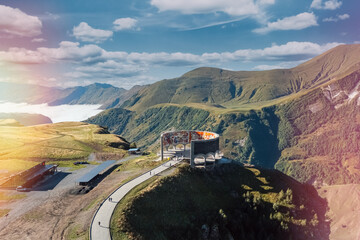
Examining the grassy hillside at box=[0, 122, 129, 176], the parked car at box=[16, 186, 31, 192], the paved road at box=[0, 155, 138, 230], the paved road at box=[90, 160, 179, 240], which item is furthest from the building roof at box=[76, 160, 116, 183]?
the grassy hillside at box=[0, 122, 129, 176]

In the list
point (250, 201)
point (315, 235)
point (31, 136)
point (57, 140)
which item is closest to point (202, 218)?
point (250, 201)

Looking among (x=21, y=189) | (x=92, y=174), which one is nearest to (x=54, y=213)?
(x=21, y=189)

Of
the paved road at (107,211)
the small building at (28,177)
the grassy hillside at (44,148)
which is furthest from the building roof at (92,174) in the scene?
the grassy hillside at (44,148)

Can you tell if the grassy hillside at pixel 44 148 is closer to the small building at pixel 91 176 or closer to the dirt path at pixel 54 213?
the small building at pixel 91 176

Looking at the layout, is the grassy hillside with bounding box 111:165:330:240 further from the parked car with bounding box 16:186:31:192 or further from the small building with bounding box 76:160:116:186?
the parked car with bounding box 16:186:31:192

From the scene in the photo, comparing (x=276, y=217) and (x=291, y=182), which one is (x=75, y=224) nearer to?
(x=276, y=217)

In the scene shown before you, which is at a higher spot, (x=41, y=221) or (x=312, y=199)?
(x=41, y=221)
